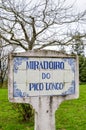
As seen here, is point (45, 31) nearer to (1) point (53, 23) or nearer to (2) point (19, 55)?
(1) point (53, 23)

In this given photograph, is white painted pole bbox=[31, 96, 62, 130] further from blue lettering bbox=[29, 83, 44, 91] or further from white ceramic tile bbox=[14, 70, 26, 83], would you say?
white ceramic tile bbox=[14, 70, 26, 83]

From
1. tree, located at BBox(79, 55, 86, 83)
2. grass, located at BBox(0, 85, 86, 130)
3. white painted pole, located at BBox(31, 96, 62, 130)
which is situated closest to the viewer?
white painted pole, located at BBox(31, 96, 62, 130)

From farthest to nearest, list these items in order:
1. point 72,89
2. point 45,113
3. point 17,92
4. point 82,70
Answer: point 82,70 < point 72,89 < point 45,113 < point 17,92

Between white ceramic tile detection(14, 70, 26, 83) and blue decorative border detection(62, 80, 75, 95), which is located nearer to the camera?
white ceramic tile detection(14, 70, 26, 83)

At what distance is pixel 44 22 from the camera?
32.8ft

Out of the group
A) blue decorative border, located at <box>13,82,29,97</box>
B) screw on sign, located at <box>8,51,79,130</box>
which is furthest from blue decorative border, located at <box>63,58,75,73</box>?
blue decorative border, located at <box>13,82,29,97</box>

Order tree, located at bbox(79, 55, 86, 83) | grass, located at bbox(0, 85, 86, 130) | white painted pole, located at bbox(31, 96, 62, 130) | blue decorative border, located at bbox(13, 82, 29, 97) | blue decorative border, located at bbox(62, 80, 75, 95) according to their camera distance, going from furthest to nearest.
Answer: tree, located at bbox(79, 55, 86, 83), grass, located at bbox(0, 85, 86, 130), blue decorative border, located at bbox(62, 80, 75, 95), white painted pole, located at bbox(31, 96, 62, 130), blue decorative border, located at bbox(13, 82, 29, 97)

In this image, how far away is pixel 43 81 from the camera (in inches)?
177

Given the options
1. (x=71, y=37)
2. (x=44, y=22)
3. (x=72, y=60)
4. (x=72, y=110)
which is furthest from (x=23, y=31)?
(x=72, y=60)

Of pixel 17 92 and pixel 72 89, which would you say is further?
pixel 72 89

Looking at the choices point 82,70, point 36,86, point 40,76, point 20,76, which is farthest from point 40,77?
point 82,70

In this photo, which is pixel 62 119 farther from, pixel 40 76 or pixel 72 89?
pixel 40 76

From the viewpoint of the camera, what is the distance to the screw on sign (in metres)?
4.42

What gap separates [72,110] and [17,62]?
21.3ft
